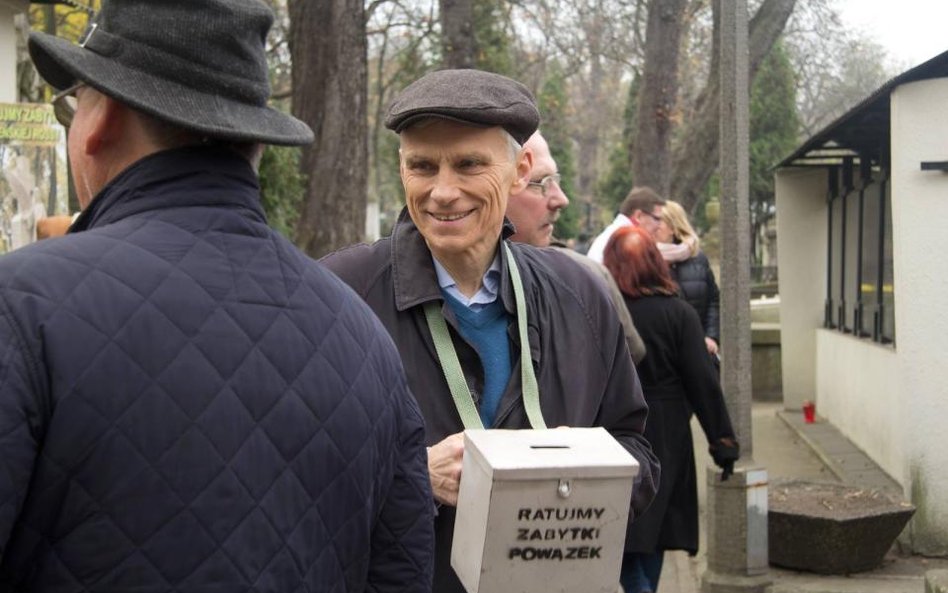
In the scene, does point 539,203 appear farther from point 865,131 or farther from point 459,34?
point 459,34

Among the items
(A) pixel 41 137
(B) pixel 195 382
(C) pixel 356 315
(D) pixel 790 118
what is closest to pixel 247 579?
(B) pixel 195 382

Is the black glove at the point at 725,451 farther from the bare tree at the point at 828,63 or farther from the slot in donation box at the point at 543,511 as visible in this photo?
the bare tree at the point at 828,63

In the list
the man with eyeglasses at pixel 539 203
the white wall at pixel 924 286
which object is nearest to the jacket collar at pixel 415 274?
the man with eyeglasses at pixel 539 203

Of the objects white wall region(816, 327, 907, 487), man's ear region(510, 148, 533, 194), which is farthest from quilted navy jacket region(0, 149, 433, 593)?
white wall region(816, 327, 907, 487)

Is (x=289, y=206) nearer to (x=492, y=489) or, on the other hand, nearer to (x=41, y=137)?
(x=41, y=137)

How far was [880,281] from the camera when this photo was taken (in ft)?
36.4

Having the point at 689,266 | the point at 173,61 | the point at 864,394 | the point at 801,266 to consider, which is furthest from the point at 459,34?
the point at 173,61

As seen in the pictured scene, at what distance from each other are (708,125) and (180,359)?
15.1 meters

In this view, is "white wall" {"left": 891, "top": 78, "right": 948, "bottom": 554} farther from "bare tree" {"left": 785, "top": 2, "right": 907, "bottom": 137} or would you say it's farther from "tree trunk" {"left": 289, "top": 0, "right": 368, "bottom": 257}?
"bare tree" {"left": 785, "top": 2, "right": 907, "bottom": 137}

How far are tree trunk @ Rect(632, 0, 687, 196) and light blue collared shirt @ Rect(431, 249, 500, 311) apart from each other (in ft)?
45.3

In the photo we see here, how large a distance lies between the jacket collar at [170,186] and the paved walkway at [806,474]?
610 centimetres

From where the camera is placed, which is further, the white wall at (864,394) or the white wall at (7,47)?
the white wall at (864,394)

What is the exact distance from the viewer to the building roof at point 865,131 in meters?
8.21

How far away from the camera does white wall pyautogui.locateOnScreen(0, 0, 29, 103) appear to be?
8.83 metres
